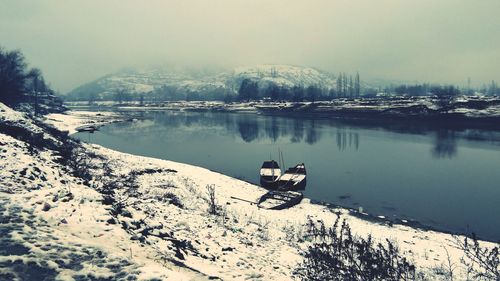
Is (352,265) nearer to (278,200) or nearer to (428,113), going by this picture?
(278,200)

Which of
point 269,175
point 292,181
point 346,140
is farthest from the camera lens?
point 346,140

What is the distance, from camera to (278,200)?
88.1ft

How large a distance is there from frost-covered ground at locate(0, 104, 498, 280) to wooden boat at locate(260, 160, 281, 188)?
10739 mm

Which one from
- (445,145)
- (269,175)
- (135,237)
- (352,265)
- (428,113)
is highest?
(428,113)

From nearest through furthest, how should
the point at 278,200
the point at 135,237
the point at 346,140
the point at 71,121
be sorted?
the point at 135,237 → the point at 278,200 → the point at 346,140 → the point at 71,121

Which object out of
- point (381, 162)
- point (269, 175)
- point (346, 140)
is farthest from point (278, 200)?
point (346, 140)

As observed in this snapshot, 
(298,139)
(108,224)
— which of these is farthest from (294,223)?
(298,139)

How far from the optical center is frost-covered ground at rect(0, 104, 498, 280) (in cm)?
855

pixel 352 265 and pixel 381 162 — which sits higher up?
pixel 352 265

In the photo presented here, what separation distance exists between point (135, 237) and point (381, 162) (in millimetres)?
42534

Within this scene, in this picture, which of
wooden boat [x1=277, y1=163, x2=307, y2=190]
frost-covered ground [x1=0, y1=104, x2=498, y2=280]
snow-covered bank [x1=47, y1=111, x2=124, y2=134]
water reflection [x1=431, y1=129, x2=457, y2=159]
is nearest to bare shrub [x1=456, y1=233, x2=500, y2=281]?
frost-covered ground [x1=0, y1=104, x2=498, y2=280]

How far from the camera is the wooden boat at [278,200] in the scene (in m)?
25.4

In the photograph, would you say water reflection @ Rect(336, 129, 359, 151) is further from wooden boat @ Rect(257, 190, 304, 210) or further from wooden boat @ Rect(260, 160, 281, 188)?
wooden boat @ Rect(257, 190, 304, 210)

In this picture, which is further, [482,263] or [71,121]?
[71,121]
